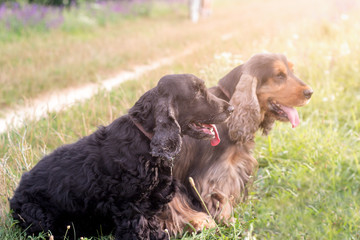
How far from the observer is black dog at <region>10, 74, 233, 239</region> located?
292cm

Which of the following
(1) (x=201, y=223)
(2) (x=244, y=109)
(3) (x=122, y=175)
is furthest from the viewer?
(2) (x=244, y=109)

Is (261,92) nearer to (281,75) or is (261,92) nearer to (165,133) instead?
(281,75)

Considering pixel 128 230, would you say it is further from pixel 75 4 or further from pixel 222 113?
pixel 75 4

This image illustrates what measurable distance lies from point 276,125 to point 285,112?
4.49ft

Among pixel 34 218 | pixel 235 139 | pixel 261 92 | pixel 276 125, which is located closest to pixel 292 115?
pixel 261 92

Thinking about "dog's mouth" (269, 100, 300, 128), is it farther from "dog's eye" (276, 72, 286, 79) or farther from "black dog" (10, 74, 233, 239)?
"black dog" (10, 74, 233, 239)

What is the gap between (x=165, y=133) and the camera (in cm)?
280

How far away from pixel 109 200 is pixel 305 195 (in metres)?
2.22

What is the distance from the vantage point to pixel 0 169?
136 inches

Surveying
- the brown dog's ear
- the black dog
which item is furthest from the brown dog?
the black dog

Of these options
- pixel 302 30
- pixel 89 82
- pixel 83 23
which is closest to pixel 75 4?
pixel 83 23

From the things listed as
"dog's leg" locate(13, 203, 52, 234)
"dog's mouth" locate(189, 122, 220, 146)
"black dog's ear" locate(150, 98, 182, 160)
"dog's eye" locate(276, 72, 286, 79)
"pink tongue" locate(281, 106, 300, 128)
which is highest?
"dog's eye" locate(276, 72, 286, 79)

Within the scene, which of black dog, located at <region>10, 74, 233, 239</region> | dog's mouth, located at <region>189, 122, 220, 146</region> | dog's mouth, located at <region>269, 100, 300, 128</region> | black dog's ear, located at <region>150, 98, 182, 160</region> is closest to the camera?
black dog's ear, located at <region>150, 98, 182, 160</region>

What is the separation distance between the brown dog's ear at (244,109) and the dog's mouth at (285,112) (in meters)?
0.22
